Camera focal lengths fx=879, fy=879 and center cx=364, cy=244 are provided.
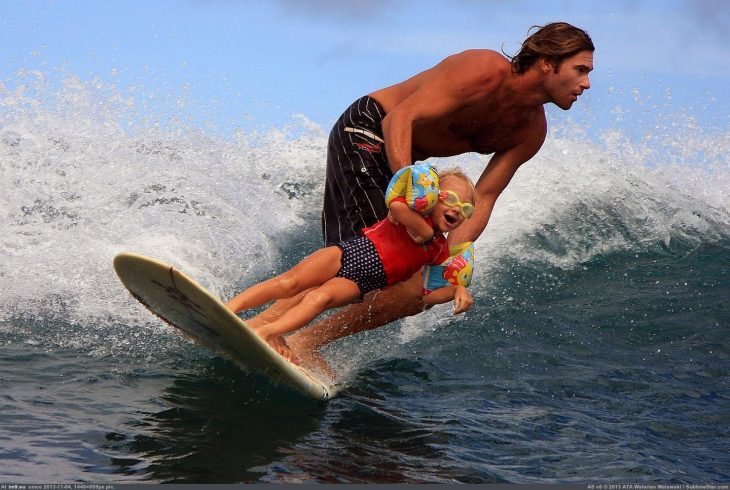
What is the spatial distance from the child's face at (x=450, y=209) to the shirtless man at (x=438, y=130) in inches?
12.0

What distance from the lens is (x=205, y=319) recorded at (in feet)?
15.8

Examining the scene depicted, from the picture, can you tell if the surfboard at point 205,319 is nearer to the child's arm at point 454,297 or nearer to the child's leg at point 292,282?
the child's leg at point 292,282

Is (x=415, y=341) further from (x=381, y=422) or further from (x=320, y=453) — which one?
(x=320, y=453)

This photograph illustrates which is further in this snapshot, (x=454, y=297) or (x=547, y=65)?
(x=547, y=65)

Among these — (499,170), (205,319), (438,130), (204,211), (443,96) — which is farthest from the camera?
(204,211)

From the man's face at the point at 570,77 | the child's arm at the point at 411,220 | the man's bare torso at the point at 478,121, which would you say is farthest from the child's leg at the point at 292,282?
the man's face at the point at 570,77

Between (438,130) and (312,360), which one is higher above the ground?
(438,130)

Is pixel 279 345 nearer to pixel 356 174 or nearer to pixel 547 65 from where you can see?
pixel 356 174

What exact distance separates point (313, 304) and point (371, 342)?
84.5 inches

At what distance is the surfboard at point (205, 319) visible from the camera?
461 cm

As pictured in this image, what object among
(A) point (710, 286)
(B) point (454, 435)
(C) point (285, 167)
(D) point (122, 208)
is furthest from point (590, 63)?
(C) point (285, 167)

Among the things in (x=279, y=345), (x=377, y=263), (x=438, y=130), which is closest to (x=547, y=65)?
(x=438, y=130)

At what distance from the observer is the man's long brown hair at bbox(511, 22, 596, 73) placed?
5.23m

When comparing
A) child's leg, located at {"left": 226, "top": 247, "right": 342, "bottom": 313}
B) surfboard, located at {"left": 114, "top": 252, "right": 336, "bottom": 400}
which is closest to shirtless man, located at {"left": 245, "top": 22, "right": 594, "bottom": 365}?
surfboard, located at {"left": 114, "top": 252, "right": 336, "bottom": 400}
